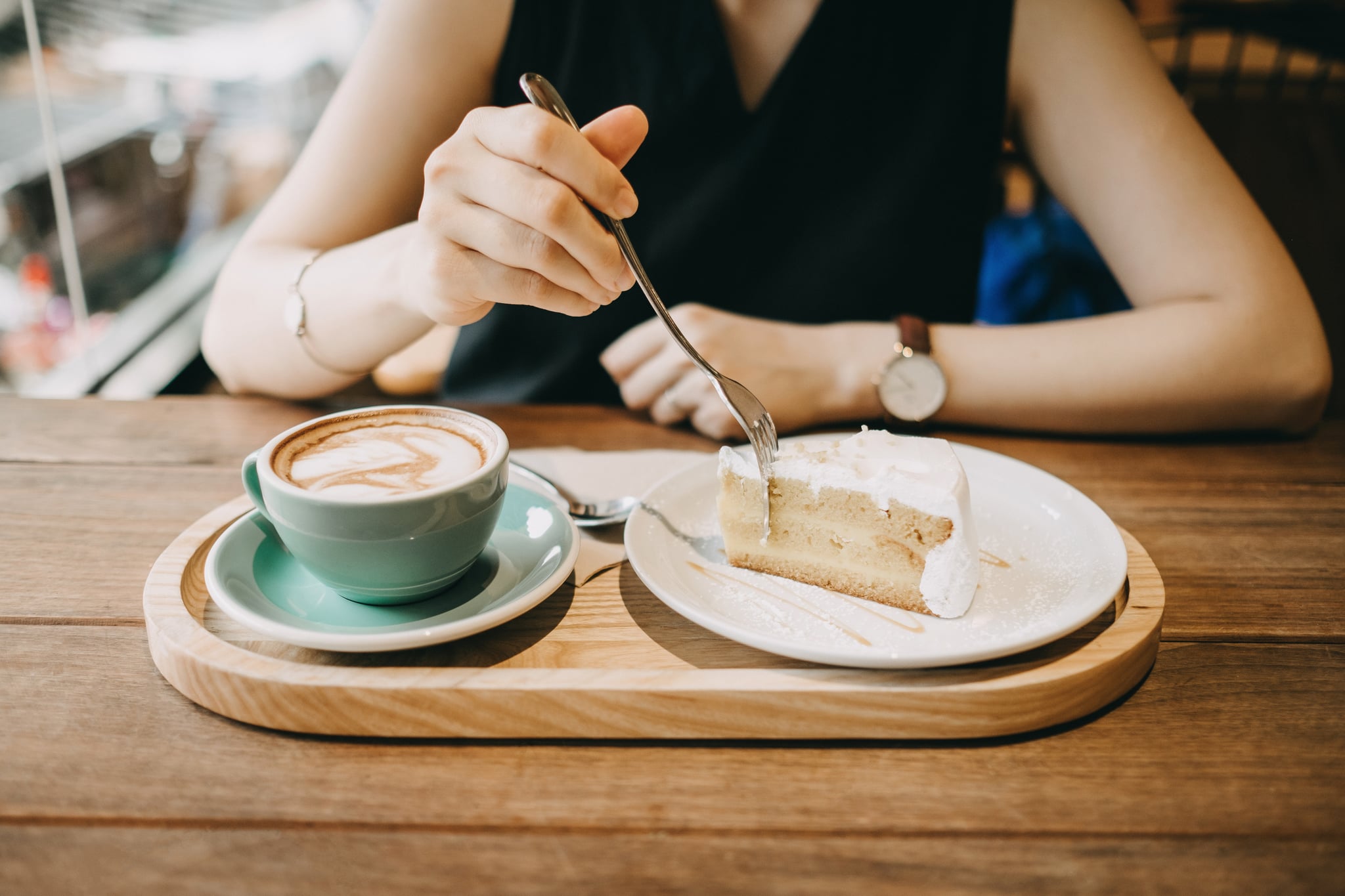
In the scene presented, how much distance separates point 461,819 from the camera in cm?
58

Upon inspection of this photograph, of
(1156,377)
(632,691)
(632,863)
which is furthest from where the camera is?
(1156,377)

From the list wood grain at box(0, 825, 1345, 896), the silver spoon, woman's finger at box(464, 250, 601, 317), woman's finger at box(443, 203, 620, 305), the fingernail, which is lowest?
the silver spoon

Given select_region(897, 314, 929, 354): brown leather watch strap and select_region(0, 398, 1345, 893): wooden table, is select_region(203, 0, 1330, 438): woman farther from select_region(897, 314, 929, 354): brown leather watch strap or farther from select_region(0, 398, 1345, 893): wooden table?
select_region(0, 398, 1345, 893): wooden table

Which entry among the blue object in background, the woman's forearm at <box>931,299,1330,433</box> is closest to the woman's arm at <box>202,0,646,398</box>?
the woman's forearm at <box>931,299,1330,433</box>

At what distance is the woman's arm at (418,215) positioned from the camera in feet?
2.78

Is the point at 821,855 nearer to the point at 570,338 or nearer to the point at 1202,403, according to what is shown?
the point at 1202,403

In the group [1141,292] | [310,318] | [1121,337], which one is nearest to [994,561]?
[1121,337]

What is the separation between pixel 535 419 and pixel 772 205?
618mm

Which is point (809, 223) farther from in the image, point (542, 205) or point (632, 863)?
point (632, 863)

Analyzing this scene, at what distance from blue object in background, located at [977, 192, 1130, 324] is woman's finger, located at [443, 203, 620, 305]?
5.17 ft

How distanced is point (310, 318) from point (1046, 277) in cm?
195

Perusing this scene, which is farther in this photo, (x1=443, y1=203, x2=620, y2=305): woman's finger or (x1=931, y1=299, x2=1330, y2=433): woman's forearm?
(x1=931, y1=299, x2=1330, y2=433): woman's forearm

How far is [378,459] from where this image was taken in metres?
0.81

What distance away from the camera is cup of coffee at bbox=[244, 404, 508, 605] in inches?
28.0
